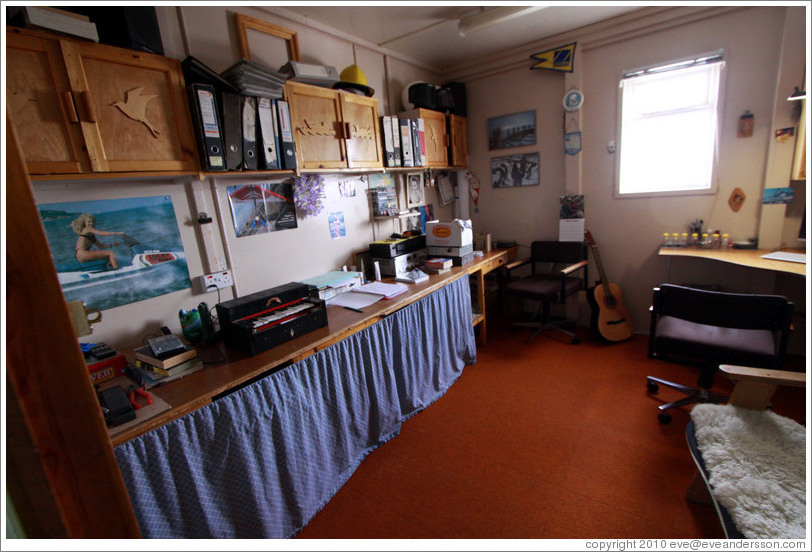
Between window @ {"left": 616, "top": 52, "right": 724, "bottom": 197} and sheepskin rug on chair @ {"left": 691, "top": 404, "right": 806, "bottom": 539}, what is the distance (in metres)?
2.35

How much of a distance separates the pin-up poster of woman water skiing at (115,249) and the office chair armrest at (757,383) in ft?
8.71

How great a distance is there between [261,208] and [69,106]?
104 centimetres

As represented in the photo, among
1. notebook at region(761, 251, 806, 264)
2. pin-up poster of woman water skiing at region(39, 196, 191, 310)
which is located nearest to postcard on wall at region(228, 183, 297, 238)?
pin-up poster of woman water skiing at region(39, 196, 191, 310)

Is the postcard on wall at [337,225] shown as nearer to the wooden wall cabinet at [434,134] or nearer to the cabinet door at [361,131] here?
the cabinet door at [361,131]

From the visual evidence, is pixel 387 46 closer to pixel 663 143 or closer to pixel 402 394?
pixel 663 143

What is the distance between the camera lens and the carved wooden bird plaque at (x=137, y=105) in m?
1.46

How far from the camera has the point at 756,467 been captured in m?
1.18

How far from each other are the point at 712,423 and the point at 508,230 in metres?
2.79

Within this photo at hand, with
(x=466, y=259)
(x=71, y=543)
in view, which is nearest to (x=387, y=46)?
(x=466, y=259)

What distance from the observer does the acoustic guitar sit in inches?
127

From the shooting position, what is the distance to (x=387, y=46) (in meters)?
3.08

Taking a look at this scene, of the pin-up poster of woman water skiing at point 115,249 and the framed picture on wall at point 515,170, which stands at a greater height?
the framed picture on wall at point 515,170

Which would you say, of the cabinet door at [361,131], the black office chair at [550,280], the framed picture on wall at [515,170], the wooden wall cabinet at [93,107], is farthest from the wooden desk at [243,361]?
the framed picture on wall at [515,170]

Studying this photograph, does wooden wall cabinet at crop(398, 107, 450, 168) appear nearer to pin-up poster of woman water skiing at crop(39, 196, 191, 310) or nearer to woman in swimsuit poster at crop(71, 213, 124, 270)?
pin-up poster of woman water skiing at crop(39, 196, 191, 310)
